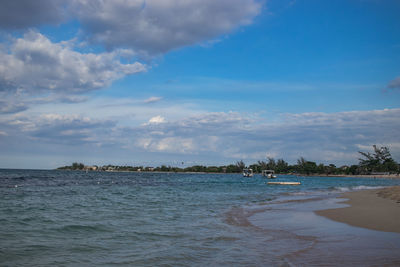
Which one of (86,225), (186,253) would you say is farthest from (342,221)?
(86,225)

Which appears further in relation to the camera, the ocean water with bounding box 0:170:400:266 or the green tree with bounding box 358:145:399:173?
the green tree with bounding box 358:145:399:173

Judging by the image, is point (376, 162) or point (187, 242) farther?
point (376, 162)

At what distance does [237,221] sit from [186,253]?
7.03 meters

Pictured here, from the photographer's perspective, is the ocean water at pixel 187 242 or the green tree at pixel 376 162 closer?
the ocean water at pixel 187 242

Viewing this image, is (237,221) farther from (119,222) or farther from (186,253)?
(186,253)

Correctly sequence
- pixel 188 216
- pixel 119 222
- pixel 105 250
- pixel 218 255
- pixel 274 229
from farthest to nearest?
pixel 188 216, pixel 119 222, pixel 274 229, pixel 105 250, pixel 218 255

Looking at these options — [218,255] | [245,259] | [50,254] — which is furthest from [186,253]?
[50,254]

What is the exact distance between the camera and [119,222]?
1559 centimetres

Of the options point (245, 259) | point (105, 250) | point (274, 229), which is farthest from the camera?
point (274, 229)

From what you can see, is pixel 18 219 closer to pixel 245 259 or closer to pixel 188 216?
pixel 188 216

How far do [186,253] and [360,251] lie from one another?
16.9ft

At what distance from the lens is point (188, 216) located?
18234mm

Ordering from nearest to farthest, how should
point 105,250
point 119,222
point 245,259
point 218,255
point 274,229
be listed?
1. point 245,259
2. point 218,255
3. point 105,250
4. point 274,229
5. point 119,222

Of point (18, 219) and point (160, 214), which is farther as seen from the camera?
point (160, 214)
